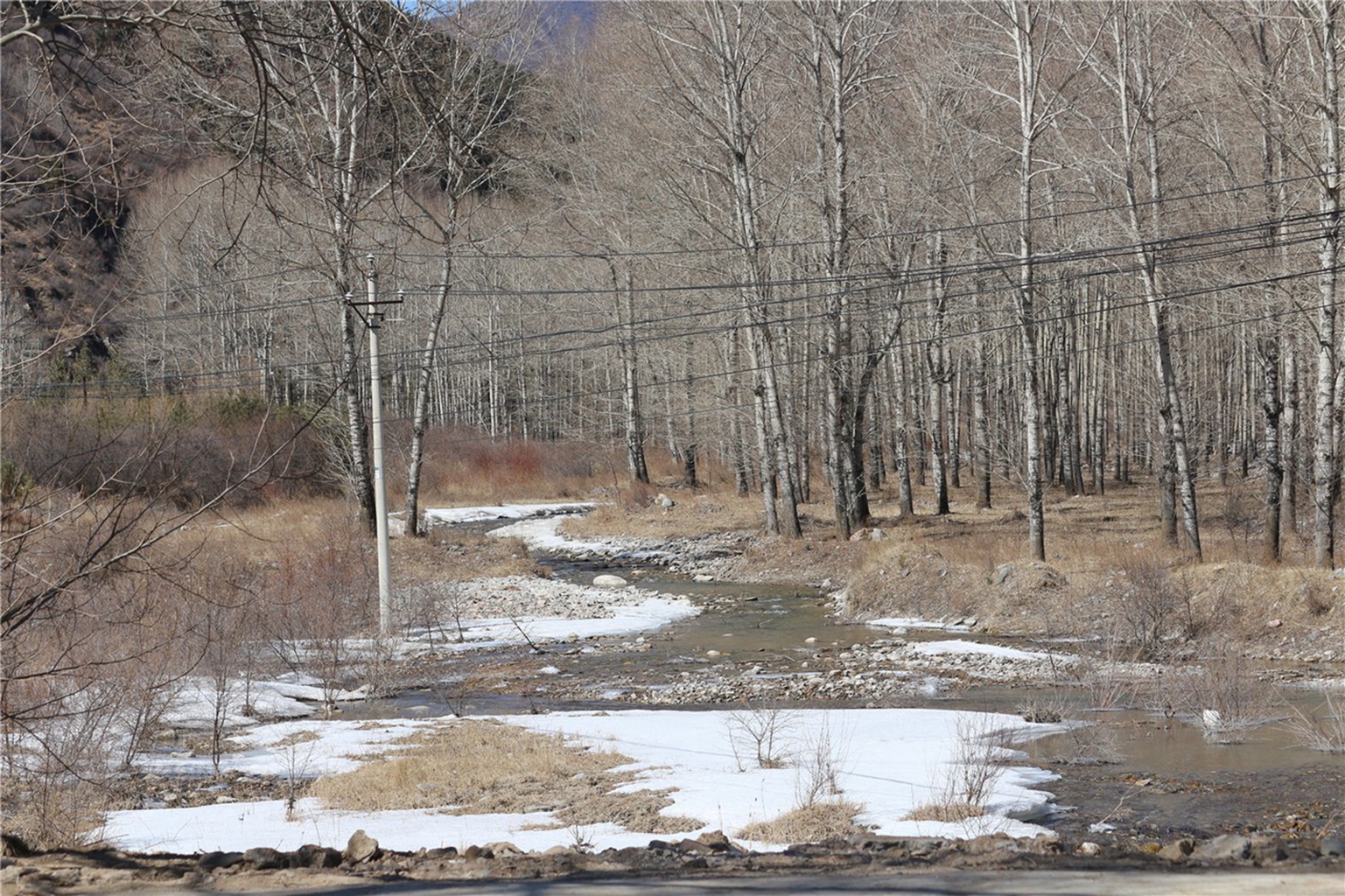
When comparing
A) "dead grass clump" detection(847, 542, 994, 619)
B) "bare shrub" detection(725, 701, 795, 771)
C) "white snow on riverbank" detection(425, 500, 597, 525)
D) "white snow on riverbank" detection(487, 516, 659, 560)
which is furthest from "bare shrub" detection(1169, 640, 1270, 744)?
"white snow on riverbank" detection(425, 500, 597, 525)

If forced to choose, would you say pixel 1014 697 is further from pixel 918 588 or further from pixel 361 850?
pixel 361 850

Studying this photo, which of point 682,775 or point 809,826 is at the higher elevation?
point 809,826

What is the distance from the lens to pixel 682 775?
10.4m

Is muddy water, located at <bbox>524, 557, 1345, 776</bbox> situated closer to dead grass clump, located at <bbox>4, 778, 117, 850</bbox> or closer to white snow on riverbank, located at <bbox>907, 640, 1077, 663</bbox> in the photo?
white snow on riverbank, located at <bbox>907, 640, 1077, 663</bbox>

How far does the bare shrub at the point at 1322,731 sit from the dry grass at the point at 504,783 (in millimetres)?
6009

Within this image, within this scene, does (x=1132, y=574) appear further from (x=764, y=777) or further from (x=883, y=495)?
(x=883, y=495)

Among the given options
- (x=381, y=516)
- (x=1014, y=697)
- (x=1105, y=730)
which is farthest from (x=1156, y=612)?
(x=381, y=516)

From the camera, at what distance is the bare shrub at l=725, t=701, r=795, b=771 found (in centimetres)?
1076

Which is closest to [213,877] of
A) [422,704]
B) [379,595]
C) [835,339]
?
[422,704]

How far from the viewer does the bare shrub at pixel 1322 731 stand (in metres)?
11.0

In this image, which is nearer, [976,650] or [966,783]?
[966,783]

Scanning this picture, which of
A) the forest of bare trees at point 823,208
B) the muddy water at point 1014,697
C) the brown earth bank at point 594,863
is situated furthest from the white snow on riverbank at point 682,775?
the forest of bare trees at point 823,208

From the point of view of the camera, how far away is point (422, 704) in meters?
15.5

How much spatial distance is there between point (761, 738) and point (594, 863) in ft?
15.0
